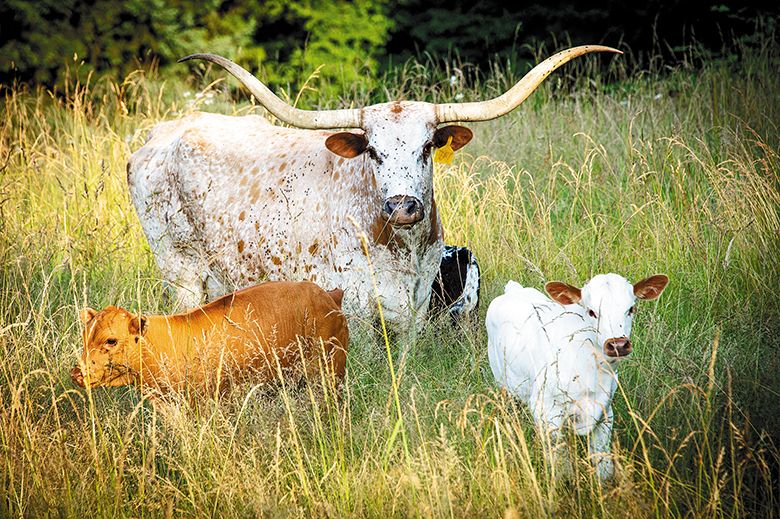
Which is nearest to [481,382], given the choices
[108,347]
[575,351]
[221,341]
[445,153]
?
[575,351]

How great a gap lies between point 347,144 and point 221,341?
134 cm

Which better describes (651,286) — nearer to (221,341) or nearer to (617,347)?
(617,347)

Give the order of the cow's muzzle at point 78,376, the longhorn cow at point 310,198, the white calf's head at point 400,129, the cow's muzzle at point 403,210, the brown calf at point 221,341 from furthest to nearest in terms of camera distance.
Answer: the longhorn cow at point 310,198
the white calf's head at point 400,129
the cow's muzzle at point 403,210
the brown calf at point 221,341
the cow's muzzle at point 78,376

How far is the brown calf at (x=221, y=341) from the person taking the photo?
11.5 ft

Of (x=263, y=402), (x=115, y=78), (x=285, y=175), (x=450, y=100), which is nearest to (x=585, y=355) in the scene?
(x=263, y=402)

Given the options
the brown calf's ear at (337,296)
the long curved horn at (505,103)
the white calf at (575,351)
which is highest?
the long curved horn at (505,103)

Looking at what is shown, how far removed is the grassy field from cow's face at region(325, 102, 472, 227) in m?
0.69

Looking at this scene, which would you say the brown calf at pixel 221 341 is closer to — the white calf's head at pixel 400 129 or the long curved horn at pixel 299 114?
the white calf's head at pixel 400 129

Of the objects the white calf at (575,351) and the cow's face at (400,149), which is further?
the cow's face at (400,149)

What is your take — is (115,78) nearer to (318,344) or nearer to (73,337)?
(73,337)

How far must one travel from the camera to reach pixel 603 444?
11.1 ft

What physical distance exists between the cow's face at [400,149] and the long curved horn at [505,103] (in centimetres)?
6

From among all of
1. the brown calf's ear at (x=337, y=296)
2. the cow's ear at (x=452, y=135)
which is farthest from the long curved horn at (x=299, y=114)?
the brown calf's ear at (x=337, y=296)

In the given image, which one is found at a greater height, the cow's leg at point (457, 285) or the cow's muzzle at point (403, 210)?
the cow's muzzle at point (403, 210)
